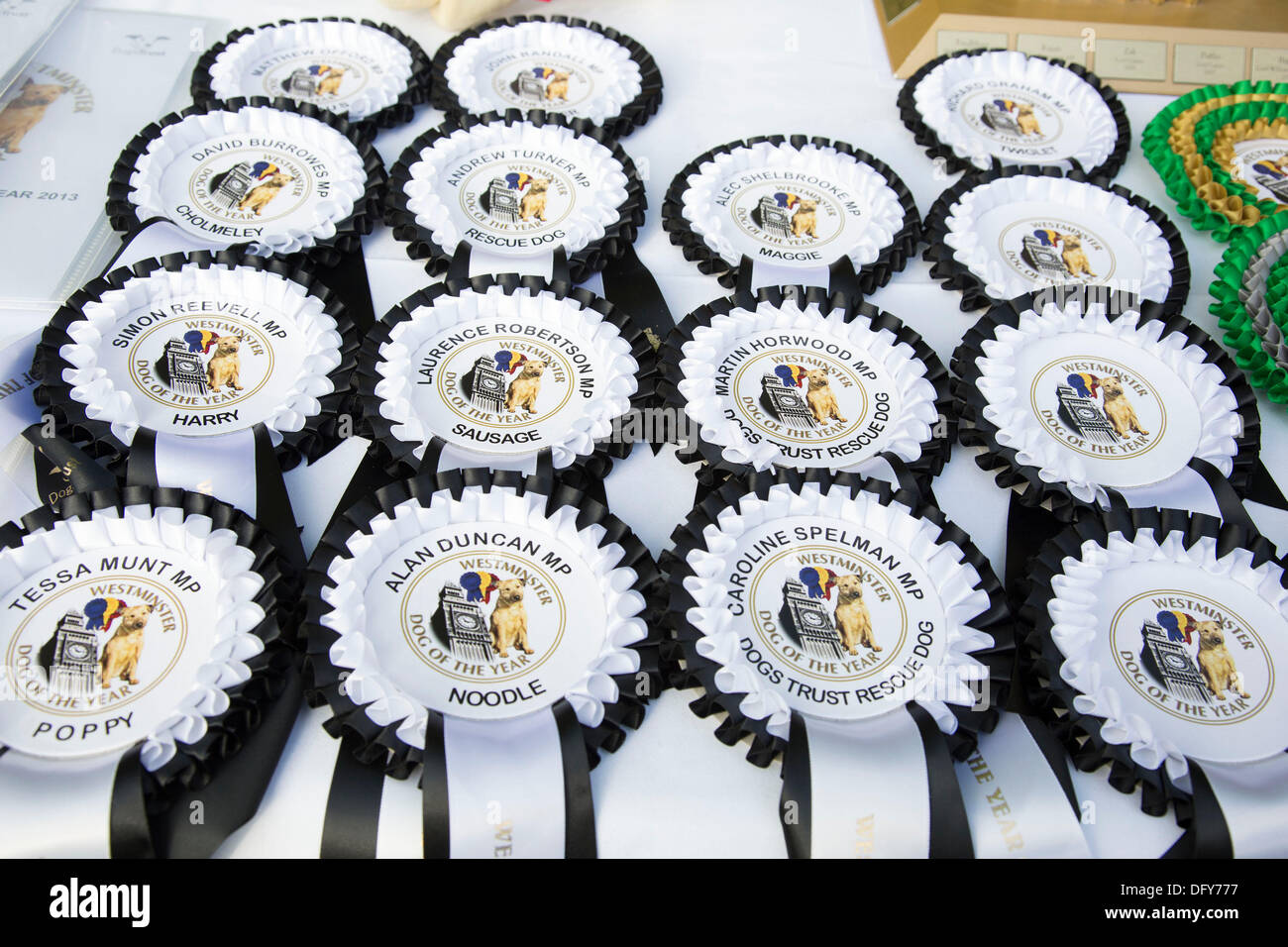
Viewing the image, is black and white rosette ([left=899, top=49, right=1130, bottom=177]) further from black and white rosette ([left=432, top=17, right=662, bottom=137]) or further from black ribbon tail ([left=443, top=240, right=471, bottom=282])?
black ribbon tail ([left=443, top=240, right=471, bottom=282])

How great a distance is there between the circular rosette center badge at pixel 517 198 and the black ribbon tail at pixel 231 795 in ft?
2.77

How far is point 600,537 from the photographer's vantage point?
1.18 metres

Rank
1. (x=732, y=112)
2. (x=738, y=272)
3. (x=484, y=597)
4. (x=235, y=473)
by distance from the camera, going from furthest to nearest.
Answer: (x=732, y=112)
(x=738, y=272)
(x=235, y=473)
(x=484, y=597)

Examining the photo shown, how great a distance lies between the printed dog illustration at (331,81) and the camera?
185 cm

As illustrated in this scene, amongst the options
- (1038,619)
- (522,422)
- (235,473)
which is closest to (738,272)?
(522,422)

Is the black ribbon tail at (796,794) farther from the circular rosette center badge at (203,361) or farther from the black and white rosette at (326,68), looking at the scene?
the black and white rosette at (326,68)

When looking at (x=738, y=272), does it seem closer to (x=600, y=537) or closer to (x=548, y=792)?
Result: (x=600, y=537)

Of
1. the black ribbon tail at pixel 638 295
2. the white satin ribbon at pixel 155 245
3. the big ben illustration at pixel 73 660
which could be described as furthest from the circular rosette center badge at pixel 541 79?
the big ben illustration at pixel 73 660

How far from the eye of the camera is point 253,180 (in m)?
1.63

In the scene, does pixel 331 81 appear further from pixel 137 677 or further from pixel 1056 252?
pixel 1056 252

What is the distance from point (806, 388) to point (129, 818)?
99 centimetres

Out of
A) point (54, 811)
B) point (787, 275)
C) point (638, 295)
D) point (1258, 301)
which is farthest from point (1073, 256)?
point (54, 811)
